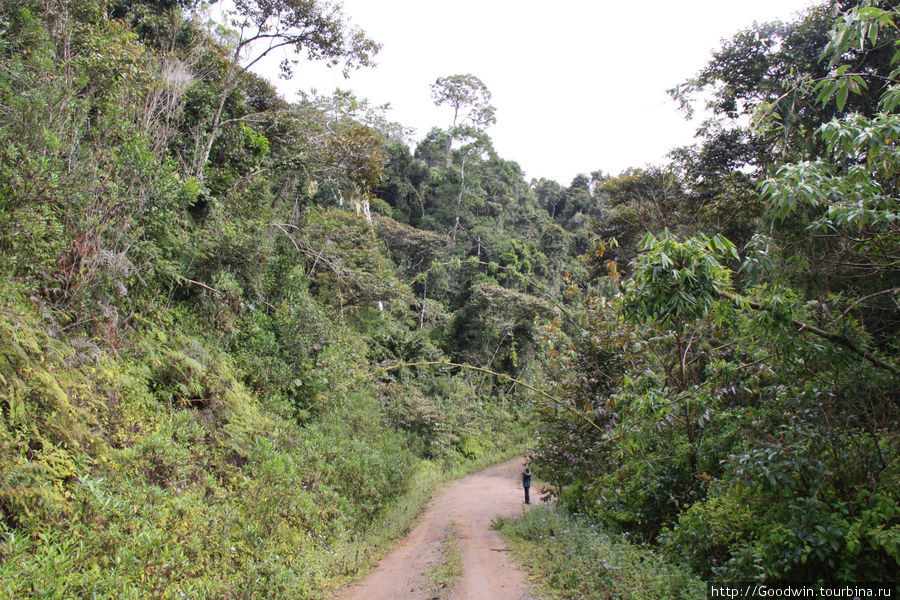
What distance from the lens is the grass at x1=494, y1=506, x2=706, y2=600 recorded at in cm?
477

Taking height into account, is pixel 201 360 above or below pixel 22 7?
below

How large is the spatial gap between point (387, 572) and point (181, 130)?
9.96 meters

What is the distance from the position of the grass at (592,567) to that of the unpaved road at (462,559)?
1.16 feet

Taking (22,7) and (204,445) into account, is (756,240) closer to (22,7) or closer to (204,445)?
(204,445)

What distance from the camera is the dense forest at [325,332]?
12.5ft

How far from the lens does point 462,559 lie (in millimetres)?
7617

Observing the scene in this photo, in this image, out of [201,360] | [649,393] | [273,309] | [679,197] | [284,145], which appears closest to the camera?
[649,393]

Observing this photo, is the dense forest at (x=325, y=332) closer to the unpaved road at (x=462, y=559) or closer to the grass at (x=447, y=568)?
the unpaved road at (x=462, y=559)

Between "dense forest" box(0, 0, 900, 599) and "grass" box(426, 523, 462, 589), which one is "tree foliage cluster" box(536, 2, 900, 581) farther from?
"grass" box(426, 523, 462, 589)

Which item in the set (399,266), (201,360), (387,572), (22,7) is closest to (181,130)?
(22,7)

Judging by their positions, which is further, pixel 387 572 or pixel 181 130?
pixel 181 130

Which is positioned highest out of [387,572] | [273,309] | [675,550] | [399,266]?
[399,266]

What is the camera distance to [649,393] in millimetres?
4996

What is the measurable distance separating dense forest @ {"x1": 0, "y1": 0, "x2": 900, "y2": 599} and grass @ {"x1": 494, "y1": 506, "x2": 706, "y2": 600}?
0.55 ft
